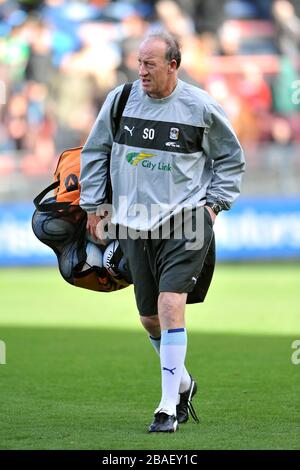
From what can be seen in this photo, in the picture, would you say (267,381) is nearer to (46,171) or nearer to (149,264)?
(149,264)

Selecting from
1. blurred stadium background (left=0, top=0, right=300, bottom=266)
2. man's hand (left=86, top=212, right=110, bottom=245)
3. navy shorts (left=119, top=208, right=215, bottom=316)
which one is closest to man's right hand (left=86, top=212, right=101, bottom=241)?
man's hand (left=86, top=212, right=110, bottom=245)

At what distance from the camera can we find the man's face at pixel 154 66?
6.53 m

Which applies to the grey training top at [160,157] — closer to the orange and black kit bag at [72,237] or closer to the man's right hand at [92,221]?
the man's right hand at [92,221]

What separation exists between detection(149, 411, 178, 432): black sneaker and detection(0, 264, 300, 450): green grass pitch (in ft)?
0.23

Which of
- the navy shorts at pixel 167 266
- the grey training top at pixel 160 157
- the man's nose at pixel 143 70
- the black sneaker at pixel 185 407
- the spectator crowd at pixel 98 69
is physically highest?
the spectator crowd at pixel 98 69

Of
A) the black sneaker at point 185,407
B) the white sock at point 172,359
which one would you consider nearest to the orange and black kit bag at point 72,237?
the white sock at point 172,359

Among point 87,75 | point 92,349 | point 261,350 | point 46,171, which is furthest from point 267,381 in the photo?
point 87,75

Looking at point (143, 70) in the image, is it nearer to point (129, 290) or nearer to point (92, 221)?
point (92, 221)

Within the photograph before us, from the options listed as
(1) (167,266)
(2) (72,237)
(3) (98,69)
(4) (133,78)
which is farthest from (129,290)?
(1) (167,266)

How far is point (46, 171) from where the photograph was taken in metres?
18.4

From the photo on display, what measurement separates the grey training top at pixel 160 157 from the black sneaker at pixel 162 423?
3.68 ft

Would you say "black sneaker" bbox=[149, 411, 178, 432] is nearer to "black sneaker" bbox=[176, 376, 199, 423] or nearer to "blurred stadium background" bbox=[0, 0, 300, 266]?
"black sneaker" bbox=[176, 376, 199, 423]
